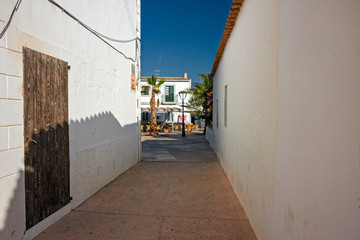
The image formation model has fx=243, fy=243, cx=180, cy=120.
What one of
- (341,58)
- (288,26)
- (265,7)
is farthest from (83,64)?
(341,58)

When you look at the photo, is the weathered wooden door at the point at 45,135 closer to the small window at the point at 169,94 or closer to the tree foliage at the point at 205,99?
the tree foliage at the point at 205,99

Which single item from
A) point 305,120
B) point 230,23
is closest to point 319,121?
point 305,120

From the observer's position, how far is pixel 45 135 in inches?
145

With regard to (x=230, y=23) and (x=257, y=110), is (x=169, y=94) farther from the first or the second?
(x=257, y=110)

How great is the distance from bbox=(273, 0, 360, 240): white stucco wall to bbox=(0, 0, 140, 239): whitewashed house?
3.16 meters

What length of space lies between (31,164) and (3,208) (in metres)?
0.65

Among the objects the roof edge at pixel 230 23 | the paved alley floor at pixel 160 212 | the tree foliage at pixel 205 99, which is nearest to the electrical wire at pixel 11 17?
the paved alley floor at pixel 160 212

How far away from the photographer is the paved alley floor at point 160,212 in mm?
3592

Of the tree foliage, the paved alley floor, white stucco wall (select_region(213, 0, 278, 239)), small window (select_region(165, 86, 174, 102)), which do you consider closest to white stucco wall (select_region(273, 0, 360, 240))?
white stucco wall (select_region(213, 0, 278, 239))

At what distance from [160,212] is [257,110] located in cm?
249

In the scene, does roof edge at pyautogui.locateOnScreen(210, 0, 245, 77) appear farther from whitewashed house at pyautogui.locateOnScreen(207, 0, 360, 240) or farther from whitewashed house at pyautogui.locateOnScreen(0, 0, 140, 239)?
whitewashed house at pyautogui.locateOnScreen(0, 0, 140, 239)

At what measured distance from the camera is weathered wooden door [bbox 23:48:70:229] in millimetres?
3316

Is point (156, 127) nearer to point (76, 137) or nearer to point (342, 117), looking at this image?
point (76, 137)

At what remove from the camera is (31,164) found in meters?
3.35
